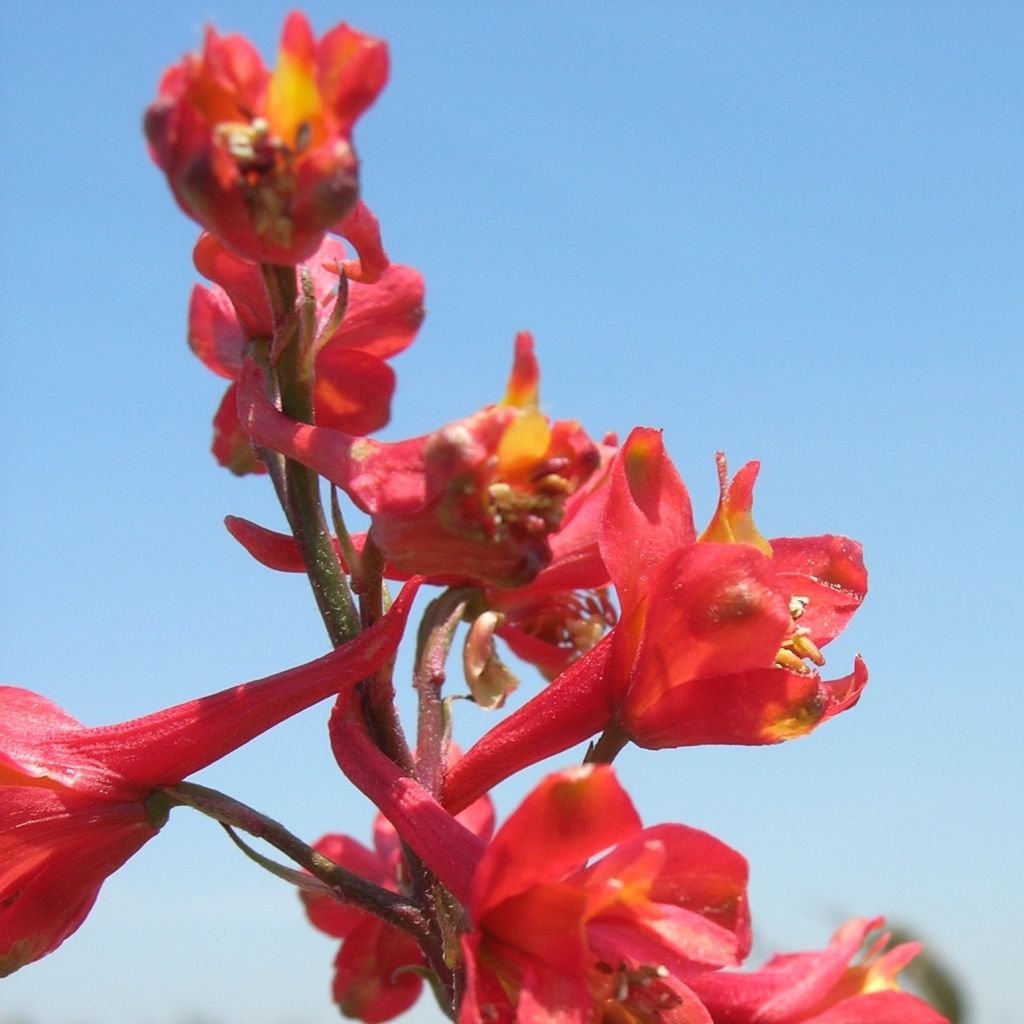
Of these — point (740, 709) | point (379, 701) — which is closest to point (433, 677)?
point (379, 701)

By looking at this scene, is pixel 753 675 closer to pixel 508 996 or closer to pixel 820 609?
pixel 820 609

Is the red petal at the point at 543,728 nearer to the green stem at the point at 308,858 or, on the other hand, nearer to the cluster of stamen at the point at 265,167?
the green stem at the point at 308,858

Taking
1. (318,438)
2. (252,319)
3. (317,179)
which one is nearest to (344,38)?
(317,179)

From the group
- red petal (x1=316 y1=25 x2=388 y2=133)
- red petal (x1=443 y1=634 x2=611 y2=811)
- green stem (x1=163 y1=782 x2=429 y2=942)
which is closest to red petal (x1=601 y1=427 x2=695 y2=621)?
red petal (x1=443 y1=634 x2=611 y2=811)

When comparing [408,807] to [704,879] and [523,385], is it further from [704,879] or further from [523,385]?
[523,385]

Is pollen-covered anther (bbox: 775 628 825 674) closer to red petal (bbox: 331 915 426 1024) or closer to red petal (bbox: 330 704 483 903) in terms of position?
red petal (bbox: 330 704 483 903)
